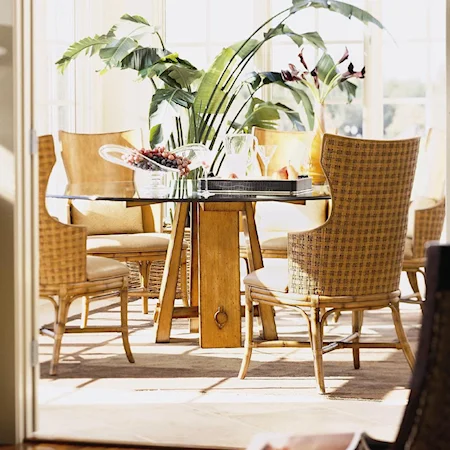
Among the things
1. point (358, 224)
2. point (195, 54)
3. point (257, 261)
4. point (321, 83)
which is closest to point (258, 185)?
point (257, 261)

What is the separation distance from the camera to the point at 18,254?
319 centimetres

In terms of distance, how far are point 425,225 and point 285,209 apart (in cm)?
94

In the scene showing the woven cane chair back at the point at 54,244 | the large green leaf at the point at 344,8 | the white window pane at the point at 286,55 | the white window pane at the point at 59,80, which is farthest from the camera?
the white window pane at the point at 286,55

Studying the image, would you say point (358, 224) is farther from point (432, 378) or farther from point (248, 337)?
point (432, 378)

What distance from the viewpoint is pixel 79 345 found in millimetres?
5035

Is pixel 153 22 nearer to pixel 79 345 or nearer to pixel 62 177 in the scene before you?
pixel 62 177

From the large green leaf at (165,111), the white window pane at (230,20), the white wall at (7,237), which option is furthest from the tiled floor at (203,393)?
the white window pane at (230,20)

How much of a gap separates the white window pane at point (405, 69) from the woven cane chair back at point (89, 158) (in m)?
1.88

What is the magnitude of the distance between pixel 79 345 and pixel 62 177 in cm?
154

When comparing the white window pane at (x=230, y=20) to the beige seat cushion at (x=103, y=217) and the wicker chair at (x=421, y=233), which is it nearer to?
the beige seat cushion at (x=103, y=217)

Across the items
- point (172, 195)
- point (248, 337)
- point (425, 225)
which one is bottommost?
point (248, 337)

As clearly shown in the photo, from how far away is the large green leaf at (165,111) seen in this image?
5777mm

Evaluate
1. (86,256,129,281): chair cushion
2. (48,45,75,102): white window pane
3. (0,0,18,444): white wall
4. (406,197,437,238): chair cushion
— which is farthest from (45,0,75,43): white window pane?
(0,0,18,444): white wall

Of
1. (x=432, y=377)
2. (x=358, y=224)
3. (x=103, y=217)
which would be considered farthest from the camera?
(x=103, y=217)
